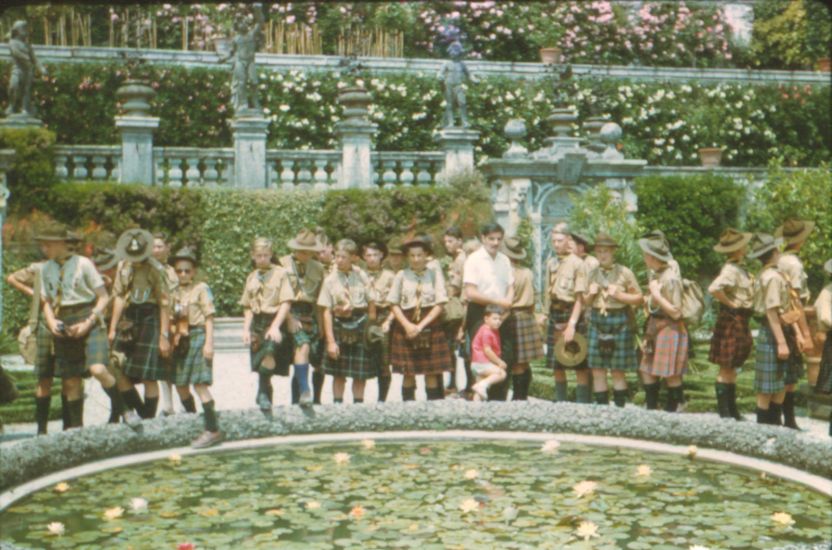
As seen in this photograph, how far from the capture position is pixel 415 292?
10.2 m

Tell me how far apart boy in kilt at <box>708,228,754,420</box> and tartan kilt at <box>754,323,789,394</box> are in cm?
34

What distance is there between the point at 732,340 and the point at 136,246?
16.1 ft

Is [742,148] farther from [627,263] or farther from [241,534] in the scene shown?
[241,534]

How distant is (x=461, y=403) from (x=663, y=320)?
6.12 feet

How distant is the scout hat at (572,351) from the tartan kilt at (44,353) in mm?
4279

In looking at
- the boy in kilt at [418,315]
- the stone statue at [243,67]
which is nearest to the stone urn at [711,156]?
the stone statue at [243,67]

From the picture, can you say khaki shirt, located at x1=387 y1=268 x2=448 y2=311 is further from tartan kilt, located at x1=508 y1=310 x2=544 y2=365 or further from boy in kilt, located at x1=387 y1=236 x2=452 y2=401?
tartan kilt, located at x1=508 y1=310 x2=544 y2=365

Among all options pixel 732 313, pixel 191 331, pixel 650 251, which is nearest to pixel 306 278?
pixel 191 331

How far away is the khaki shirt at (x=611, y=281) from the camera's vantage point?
10.1 metres

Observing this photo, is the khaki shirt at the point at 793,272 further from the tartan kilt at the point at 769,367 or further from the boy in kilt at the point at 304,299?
the boy in kilt at the point at 304,299

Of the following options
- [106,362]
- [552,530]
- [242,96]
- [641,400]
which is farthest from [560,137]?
[552,530]

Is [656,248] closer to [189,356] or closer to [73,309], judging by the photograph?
[189,356]

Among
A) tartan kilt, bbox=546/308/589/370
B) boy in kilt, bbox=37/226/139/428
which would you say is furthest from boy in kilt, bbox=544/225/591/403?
boy in kilt, bbox=37/226/139/428

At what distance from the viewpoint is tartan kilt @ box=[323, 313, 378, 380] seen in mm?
10234
